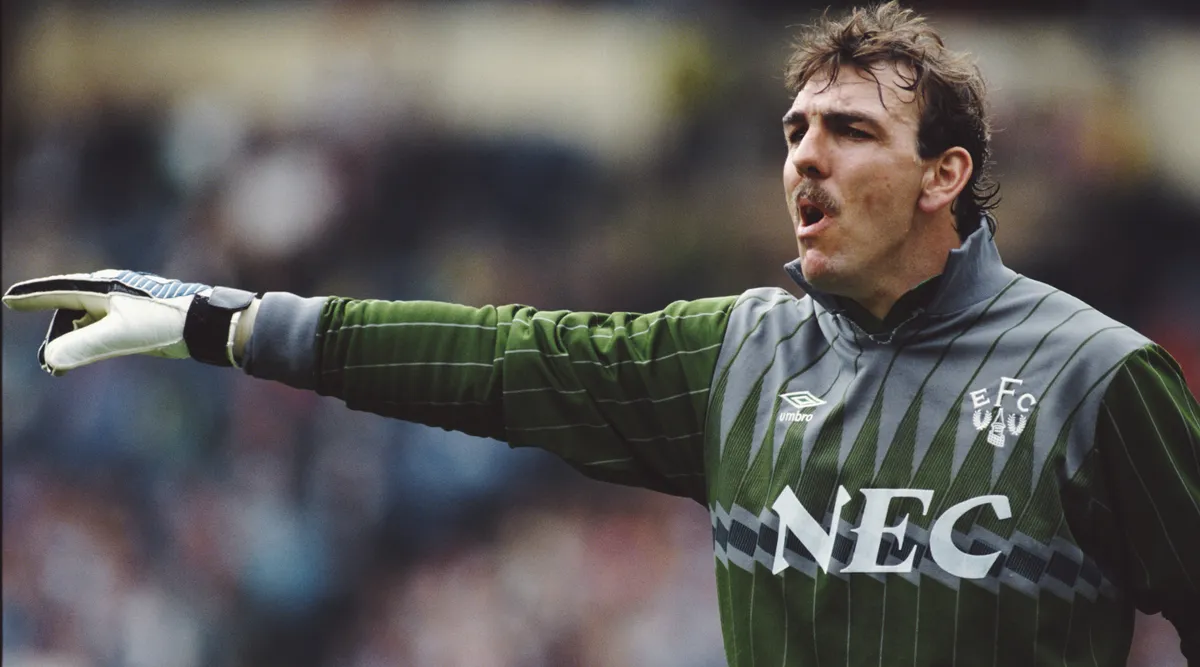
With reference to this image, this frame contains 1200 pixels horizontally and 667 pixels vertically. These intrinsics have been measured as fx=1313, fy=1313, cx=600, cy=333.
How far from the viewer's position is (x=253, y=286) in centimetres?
589

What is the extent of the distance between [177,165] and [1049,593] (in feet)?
16.3

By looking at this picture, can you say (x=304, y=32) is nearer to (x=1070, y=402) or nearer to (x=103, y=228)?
(x=103, y=228)

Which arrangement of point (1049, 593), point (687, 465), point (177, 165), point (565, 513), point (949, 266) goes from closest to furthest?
point (1049, 593)
point (949, 266)
point (687, 465)
point (565, 513)
point (177, 165)

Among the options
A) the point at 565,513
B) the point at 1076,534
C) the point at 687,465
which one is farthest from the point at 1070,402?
the point at 565,513

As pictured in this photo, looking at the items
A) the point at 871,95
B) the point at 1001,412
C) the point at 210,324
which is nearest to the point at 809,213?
the point at 871,95

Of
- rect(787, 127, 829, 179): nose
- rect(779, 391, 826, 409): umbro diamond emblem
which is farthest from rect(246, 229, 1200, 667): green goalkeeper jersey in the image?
rect(787, 127, 829, 179): nose

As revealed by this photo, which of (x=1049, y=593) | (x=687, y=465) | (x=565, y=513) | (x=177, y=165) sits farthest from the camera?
(x=177, y=165)

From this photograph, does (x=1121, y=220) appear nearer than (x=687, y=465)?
No

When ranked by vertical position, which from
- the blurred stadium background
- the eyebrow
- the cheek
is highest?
the eyebrow

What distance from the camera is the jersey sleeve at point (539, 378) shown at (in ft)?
7.72

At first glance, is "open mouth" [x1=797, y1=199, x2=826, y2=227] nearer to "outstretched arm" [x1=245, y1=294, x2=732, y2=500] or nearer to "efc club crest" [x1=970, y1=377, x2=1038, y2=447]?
"outstretched arm" [x1=245, y1=294, x2=732, y2=500]

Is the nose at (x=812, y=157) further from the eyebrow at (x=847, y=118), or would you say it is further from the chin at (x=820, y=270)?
the chin at (x=820, y=270)

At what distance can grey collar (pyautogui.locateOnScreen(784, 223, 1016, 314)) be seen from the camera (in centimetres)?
224

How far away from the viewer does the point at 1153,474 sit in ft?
6.62
